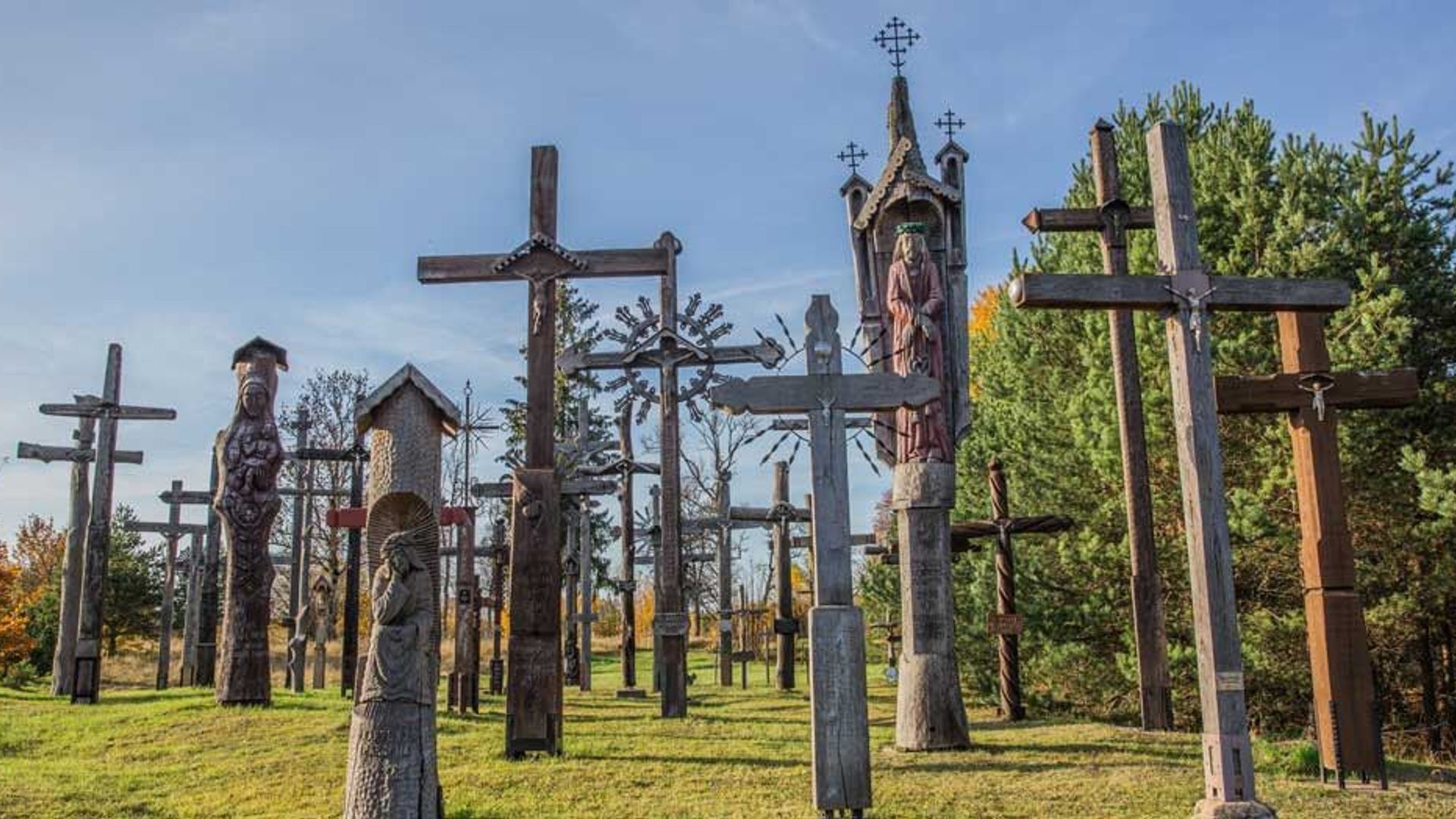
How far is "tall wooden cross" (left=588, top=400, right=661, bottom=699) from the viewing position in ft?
65.0

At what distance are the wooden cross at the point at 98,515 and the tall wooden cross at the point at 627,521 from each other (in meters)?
7.69

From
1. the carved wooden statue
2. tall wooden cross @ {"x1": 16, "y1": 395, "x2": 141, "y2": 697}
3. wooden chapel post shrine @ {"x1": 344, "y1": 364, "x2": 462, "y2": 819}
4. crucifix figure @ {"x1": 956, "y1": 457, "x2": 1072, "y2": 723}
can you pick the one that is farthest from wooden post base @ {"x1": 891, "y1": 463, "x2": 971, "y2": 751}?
tall wooden cross @ {"x1": 16, "y1": 395, "x2": 141, "y2": 697}

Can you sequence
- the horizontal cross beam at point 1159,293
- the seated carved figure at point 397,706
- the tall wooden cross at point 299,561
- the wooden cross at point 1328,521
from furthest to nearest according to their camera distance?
the tall wooden cross at point 299,561 → the wooden cross at point 1328,521 → the horizontal cross beam at point 1159,293 → the seated carved figure at point 397,706

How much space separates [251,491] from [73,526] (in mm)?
6996

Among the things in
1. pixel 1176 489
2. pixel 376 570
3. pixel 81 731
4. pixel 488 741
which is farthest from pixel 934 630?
pixel 81 731

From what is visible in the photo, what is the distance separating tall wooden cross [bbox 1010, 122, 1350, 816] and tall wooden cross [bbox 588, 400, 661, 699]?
41.0ft

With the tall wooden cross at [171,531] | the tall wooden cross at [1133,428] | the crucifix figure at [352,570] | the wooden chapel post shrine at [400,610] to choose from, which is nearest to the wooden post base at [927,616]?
the tall wooden cross at [1133,428]

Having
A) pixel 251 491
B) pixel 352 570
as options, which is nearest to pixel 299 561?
pixel 352 570

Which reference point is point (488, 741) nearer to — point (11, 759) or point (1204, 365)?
point (11, 759)

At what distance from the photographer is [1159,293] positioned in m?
7.90

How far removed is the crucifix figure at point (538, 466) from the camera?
1024cm

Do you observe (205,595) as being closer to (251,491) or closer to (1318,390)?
(251,491)

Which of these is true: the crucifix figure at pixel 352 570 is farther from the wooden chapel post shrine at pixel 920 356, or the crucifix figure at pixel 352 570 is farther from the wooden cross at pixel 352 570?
the wooden chapel post shrine at pixel 920 356

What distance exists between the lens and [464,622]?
1616 cm
